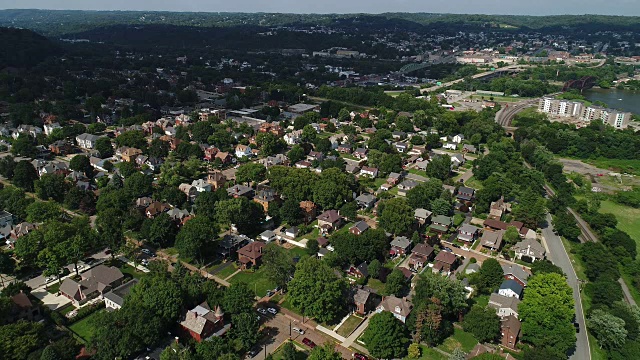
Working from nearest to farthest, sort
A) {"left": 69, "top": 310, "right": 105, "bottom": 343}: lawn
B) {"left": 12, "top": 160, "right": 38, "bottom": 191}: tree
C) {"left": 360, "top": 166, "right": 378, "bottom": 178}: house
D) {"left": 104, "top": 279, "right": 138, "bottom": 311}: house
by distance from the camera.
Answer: {"left": 69, "top": 310, "right": 105, "bottom": 343}: lawn
{"left": 104, "top": 279, "right": 138, "bottom": 311}: house
{"left": 12, "top": 160, "right": 38, "bottom": 191}: tree
{"left": 360, "top": 166, "right": 378, "bottom": 178}: house

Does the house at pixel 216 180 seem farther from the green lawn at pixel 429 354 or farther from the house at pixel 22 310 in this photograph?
the green lawn at pixel 429 354

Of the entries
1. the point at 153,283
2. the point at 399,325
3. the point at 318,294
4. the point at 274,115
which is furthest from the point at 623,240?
the point at 274,115

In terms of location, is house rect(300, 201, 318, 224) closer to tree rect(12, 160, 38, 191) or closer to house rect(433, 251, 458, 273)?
house rect(433, 251, 458, 273)

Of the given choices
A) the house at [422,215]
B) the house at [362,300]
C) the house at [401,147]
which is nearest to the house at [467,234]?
the house at [422,215]

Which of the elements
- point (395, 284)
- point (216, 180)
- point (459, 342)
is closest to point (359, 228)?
point (395, 284)

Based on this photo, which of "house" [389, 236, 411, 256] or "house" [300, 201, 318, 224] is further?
"house" [300, 201, 318, 224]

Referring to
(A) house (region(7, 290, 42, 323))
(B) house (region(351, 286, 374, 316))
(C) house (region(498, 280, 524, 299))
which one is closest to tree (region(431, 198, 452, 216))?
(C) house (region(498, 280, 524, 299))
